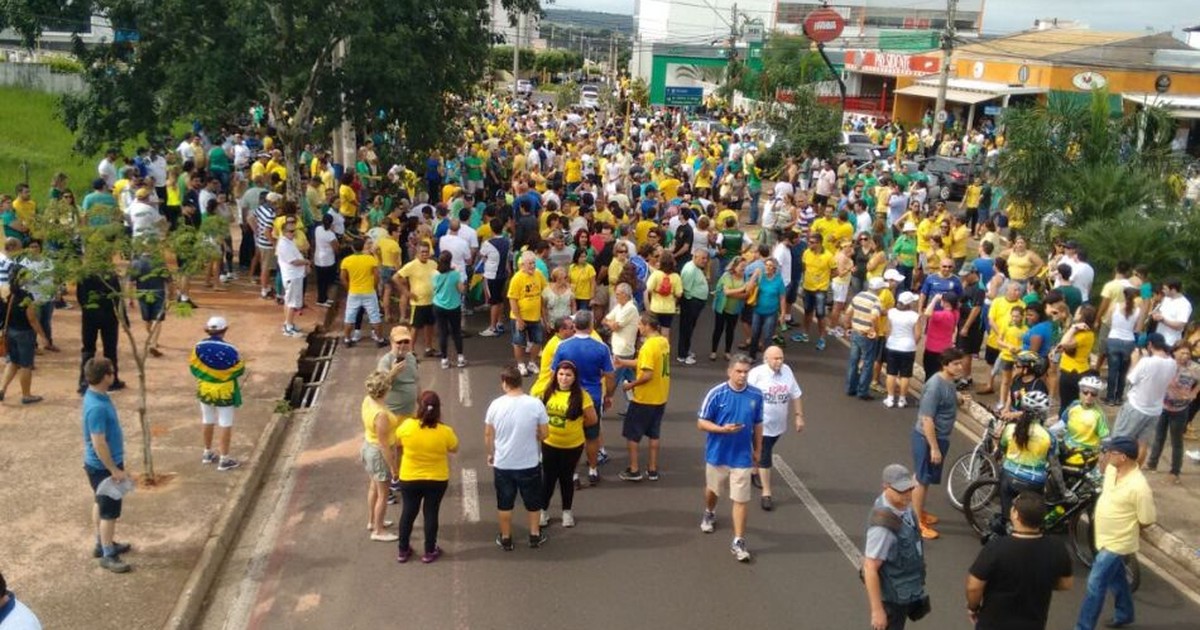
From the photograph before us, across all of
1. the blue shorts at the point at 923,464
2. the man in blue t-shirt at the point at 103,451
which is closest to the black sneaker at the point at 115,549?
the man in blue t-shirt at the point at 103,451

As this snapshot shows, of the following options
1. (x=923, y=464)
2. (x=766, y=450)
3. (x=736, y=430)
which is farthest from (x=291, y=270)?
(x=923, y=464)

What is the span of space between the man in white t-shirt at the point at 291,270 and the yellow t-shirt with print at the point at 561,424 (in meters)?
6.85

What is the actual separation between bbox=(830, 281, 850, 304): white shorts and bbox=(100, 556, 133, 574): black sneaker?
10220 millimetres

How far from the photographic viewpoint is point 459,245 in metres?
14.1

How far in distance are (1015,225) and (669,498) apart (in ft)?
40.7

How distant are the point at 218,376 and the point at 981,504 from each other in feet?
22.6

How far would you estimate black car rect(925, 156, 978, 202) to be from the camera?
28.5 m

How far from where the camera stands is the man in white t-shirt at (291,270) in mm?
14172

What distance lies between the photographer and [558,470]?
8695 millimetres

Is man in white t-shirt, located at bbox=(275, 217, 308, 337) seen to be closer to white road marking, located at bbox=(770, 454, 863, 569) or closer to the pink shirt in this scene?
white road marking, located at bbox=(770, 454, 863, 569)

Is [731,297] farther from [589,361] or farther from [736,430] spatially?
[736,430]

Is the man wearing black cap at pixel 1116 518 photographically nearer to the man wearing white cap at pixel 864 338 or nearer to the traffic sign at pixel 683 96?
the man wearing white cap at pixel 864 338

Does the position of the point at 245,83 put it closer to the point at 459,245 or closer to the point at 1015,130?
the point at 459,245

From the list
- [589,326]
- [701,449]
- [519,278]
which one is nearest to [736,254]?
[519,278]
